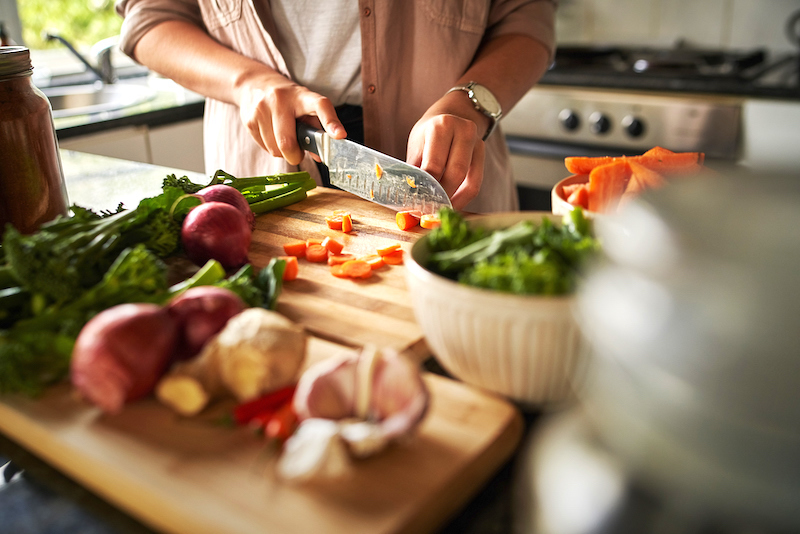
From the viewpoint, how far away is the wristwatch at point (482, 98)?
1.53m

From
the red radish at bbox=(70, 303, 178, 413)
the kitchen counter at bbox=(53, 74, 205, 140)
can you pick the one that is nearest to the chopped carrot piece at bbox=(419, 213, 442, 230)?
the red radish at bbox=(70, 303, 178, 413)

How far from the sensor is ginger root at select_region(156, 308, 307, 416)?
0.68 metres

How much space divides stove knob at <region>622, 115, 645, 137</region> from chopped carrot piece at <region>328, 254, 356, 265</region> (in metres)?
1.78

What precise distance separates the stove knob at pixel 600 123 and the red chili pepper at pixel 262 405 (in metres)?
2.30

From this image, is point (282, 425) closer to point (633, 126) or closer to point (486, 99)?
point (486, 99)

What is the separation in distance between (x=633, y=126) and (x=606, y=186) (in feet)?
5.75

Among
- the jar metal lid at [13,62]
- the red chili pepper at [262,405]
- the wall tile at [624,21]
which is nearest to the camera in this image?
the red chili pepper at [262,405]

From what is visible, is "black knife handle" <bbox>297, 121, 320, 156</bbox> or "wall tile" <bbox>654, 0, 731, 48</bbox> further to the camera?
"wall tile" <bbox>654, 0, 731, 48</bbox>

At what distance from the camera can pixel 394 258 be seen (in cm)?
122

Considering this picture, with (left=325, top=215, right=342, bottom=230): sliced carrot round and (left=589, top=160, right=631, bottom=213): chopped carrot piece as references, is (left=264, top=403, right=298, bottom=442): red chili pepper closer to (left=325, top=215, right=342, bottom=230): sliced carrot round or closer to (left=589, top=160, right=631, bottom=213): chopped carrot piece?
(left=589, top=160, right=631, bottom=213): chopped carrot piece

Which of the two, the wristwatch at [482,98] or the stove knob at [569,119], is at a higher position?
the wristwatch at [482,98]

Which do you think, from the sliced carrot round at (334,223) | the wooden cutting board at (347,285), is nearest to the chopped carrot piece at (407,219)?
the wooden cutting board at (347,285)

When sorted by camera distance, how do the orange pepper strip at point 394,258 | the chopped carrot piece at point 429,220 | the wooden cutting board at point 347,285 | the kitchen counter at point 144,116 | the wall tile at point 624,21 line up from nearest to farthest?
the wooden cutting board at point 347,285
the orange pepper strip at point 394,258
the chopped carrot piece at point 429,220
the kitchen counter at point 144,116
the wall tile at point 624,21

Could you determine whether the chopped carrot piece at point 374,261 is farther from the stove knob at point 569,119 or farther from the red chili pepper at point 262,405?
the stove knob at point 569,119
